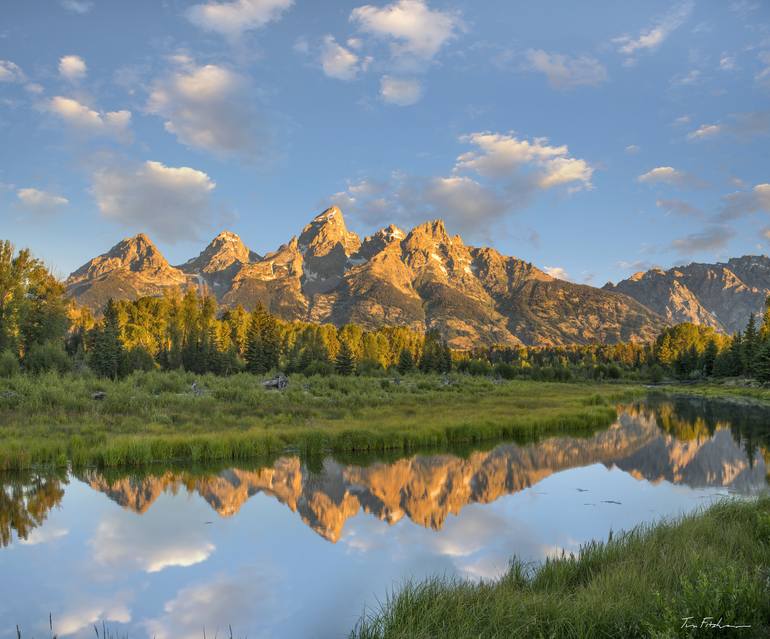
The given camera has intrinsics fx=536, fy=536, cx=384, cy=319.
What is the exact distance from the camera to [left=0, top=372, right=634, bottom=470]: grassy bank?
2292 cm

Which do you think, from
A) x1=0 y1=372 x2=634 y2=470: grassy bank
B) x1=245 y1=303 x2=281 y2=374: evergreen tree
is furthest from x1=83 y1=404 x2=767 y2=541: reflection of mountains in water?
x1=245 y1=303 x2=281 y2=374: evergreen tree

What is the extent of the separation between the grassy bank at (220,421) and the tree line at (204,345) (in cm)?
1443

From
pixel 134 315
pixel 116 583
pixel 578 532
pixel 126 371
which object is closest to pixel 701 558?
pixel 578 532

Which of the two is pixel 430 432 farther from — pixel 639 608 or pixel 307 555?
pixel 639 608

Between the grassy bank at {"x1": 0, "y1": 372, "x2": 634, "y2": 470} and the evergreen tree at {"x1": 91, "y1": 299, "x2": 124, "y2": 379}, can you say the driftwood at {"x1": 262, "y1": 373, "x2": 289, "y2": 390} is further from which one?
the evergreen tree at {"x1": 91, "y1": 299, "x2": 124, "y2": 379}

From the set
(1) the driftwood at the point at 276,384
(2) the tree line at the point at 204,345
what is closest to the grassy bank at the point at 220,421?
(1) the driftwood at the point at 276,384

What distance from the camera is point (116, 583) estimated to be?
1162 cm

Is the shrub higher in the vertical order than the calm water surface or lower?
higher

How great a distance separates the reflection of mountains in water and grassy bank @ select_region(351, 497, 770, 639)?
257 inches

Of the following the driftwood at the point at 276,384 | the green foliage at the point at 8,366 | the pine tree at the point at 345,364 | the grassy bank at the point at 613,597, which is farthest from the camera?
the pine tree at the point at 345,364

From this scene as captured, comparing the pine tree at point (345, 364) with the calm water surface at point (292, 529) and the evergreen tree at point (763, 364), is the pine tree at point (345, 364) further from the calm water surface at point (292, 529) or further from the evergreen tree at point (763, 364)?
the evergreen tree at point (763, 364)
